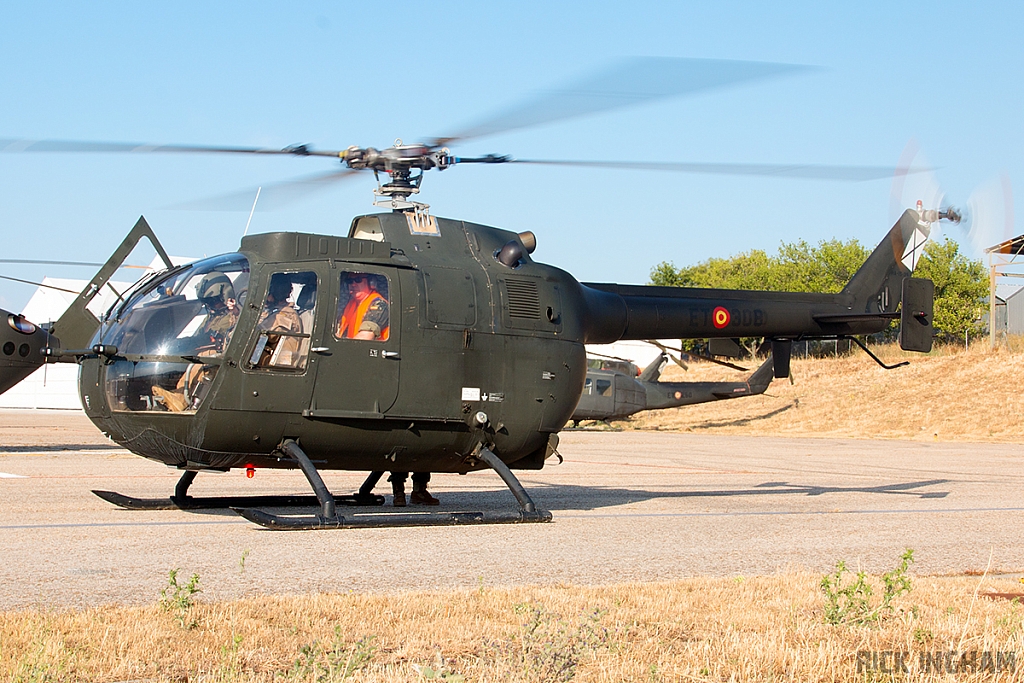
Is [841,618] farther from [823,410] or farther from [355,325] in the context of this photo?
[823,410]

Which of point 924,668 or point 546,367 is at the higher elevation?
point 546,367

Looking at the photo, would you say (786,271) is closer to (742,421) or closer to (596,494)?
(742,421)

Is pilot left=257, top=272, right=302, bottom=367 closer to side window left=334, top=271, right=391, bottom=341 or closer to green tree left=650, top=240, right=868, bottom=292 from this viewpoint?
side window left=334, top=271, right=391, bottom=341

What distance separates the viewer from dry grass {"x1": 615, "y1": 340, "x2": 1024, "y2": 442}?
3522cm

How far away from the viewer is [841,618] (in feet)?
18.9

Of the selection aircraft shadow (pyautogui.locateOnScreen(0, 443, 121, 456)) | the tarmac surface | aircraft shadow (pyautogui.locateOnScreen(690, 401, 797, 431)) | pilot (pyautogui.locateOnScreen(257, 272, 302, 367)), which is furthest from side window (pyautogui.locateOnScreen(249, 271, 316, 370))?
aircraft shadow (pyautogui.locateOnScreen(690, 401, 797, 431))

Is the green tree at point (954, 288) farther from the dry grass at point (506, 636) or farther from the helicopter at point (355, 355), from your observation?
the dry grass at point (506, 636)

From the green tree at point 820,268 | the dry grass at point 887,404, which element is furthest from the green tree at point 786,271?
the dry grass at point 887,404

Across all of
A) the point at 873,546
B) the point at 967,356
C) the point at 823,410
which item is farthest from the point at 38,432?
the point at 967,356

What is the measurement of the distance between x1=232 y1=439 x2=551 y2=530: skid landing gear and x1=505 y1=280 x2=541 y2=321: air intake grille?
1.57 meters

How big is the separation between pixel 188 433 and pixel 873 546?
6.41 meters

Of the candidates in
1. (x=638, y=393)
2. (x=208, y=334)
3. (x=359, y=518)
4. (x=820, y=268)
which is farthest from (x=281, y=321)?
(x=820, y=268)

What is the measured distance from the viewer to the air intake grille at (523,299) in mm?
11008

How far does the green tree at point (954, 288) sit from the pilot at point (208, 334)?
52.5 metres
